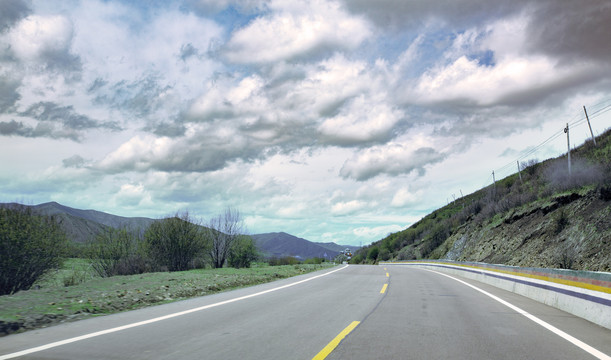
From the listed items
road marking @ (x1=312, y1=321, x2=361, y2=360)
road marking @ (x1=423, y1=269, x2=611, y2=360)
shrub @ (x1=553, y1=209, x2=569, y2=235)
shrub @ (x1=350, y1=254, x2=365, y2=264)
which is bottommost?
road marking @ (x1=423, y1=269, x2=611, y2=360)

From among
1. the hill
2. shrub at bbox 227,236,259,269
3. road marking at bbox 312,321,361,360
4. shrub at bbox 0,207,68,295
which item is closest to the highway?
road marking at bbox 312,321,361,360

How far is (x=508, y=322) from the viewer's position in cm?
880

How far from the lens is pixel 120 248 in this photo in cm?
4281

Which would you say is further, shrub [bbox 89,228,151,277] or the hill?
shrub [bbox 89,228,151,277]

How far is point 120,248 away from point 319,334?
1583 inches

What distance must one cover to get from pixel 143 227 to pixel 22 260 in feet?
82.3

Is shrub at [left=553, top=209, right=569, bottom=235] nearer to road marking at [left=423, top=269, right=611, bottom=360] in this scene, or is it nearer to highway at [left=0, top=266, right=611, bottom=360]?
highway at [left=0, top=266, right=611, bottom=360]

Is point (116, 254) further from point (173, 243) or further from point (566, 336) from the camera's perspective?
point (566, 336)

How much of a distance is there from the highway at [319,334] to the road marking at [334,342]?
0.5 inches

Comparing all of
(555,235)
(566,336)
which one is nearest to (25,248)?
(566,336)

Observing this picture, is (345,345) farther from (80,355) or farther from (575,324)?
(575,324)

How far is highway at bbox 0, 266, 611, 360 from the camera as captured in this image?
592 centimetres

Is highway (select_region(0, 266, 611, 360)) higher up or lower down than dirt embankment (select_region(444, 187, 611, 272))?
lower down

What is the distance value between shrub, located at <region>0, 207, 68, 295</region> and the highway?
1659 cm
